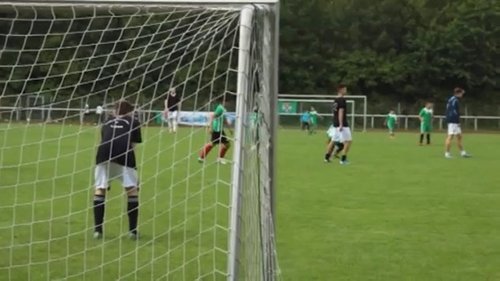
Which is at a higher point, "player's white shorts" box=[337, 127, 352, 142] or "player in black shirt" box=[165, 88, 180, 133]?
"player in black shirt" box=[165, 88, 180, 133]

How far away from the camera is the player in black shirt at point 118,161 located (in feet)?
30.8

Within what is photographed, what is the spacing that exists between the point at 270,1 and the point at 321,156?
1723 centimetres

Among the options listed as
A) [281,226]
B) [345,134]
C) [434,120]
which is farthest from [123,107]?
[434,120]

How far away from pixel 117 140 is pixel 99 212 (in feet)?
2.61

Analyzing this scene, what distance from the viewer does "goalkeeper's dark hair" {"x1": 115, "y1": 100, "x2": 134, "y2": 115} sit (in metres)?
9.42

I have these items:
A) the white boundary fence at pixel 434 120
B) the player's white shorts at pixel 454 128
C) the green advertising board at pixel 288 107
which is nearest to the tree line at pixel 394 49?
the white boundary fence at pixel 434 120

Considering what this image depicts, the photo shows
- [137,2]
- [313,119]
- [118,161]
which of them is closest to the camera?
[137,2]

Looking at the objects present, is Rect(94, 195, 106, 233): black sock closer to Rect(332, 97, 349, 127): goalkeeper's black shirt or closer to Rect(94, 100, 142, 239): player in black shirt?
Rect(94, 100, 142, 239): player in black shirt

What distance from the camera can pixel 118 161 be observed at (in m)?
9.52

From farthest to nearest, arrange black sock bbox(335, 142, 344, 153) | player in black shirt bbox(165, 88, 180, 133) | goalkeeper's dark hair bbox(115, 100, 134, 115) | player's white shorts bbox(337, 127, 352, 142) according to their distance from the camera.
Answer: black sock bbox(335, 142, 344, 153) < player's white shorts bbox(337, 127, 352, 142) < goalkeeper's dark hair bbox(115, 100, 134, 115) < player in black shirt bbox(165, 88, 180, 133)

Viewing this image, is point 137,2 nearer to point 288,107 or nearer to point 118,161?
point 118,161

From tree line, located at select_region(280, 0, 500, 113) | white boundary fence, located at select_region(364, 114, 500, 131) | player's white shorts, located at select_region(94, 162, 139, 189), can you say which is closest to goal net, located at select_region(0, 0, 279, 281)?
player's white shorts, located at select_region(94, 162, 139, 189)

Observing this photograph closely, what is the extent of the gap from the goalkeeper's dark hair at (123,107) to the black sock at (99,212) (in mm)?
916

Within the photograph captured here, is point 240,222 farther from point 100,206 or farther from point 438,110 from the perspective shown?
point 438,110
